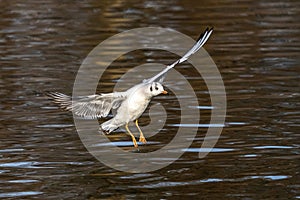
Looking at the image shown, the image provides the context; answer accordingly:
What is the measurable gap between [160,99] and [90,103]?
3.89 meters

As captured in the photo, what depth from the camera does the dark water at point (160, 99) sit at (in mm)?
9594

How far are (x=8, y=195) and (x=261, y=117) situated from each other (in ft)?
14.1

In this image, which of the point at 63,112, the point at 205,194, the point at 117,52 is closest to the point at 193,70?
the point at 117,52

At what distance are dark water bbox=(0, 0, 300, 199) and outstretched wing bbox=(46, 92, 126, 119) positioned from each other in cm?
62

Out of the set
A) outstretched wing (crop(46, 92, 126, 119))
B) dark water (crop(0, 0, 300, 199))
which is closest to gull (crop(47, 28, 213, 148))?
outstretched wing (crop(46, 92, 126, 119))

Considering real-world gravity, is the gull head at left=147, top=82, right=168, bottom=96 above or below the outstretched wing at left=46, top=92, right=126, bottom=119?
above

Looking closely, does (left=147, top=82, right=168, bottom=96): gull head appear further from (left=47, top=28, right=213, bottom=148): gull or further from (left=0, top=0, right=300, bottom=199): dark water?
(left=0, top=0, right=300, bottom=199): dark water

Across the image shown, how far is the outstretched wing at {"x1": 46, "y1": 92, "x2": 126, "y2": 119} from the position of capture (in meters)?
9.95

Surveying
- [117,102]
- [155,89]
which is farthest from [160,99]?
[155,89]

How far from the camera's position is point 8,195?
9.27 metres

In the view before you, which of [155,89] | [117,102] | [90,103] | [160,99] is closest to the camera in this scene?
[155,89]

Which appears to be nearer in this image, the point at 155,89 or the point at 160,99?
the point at 155,89

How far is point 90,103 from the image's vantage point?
10109 mm

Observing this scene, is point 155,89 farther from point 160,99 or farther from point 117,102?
point 160,99
